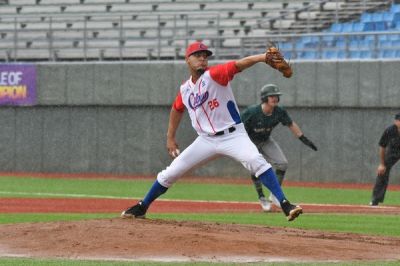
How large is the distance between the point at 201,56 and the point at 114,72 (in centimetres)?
1749

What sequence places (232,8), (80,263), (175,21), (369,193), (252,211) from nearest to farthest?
1. (80,263)
2. (252,211)
3. (369,193)
4. (175,21)
5. (232,8)

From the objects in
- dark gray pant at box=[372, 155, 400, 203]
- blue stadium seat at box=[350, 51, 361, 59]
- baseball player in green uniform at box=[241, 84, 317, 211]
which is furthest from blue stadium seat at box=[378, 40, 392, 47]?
baseball player in green uniform at box=[241, 84, 317, 211]

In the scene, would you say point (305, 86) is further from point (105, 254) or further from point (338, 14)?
point (105, 254)

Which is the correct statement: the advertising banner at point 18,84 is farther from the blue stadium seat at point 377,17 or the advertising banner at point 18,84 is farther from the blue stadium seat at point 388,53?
the blue stadium seat at point 388,53

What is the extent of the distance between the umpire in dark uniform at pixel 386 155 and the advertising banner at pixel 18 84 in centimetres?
1330

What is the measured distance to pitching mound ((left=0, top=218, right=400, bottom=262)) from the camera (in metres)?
10.3

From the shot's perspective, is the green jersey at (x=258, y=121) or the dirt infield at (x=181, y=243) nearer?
the dirt infield at (x=181, y=243)

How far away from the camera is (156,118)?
2922 cm

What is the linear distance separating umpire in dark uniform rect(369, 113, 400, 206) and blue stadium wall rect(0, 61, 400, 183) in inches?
247

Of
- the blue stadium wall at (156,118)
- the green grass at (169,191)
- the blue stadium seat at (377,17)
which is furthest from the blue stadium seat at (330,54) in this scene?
the green grass at (169,191)

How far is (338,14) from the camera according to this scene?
29.4 metres

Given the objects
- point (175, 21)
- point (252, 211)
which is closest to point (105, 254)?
point (252, 211)

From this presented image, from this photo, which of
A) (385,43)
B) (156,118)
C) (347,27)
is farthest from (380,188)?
(156,118)

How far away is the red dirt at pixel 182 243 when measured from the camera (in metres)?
10.3
